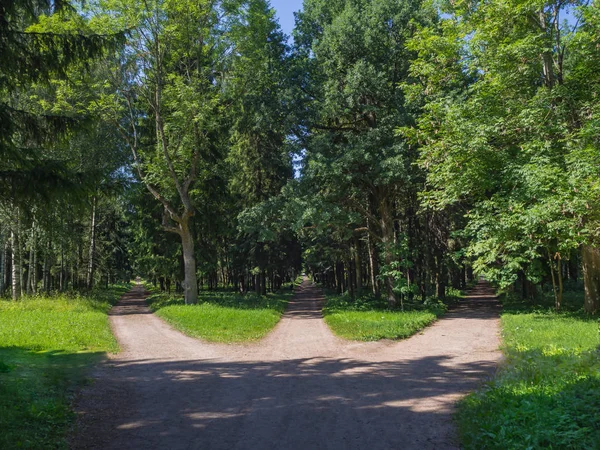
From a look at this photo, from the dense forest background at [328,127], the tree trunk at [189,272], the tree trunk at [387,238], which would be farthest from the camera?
the tree trunk at [189,272]

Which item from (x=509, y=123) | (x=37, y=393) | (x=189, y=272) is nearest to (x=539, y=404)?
(x=37, y=393)

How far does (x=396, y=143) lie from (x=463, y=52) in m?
4.49

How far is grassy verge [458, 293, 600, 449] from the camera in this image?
4781 millimetres

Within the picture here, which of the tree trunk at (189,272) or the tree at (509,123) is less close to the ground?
the tree at (509,123)

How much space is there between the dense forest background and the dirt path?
3445 millimetres

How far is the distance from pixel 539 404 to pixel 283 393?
391 centimetres

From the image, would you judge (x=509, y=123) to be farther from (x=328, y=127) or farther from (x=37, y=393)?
(x=37, y=393)

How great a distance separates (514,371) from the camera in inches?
305

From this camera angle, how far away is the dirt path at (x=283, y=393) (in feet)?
18.7

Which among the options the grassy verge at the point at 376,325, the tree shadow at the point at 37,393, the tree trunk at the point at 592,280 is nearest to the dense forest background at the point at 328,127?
the tree trunk at the point at 592,280

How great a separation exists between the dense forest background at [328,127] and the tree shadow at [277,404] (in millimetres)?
3422

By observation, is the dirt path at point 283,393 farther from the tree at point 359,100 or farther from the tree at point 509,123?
the tree at point 359,100

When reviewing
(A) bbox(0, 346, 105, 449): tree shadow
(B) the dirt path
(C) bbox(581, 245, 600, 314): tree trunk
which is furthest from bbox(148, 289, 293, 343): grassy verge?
(C) bbox(581, 245, 600, 314): tree trunk

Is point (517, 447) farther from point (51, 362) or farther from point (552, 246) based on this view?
point (552, 246)
